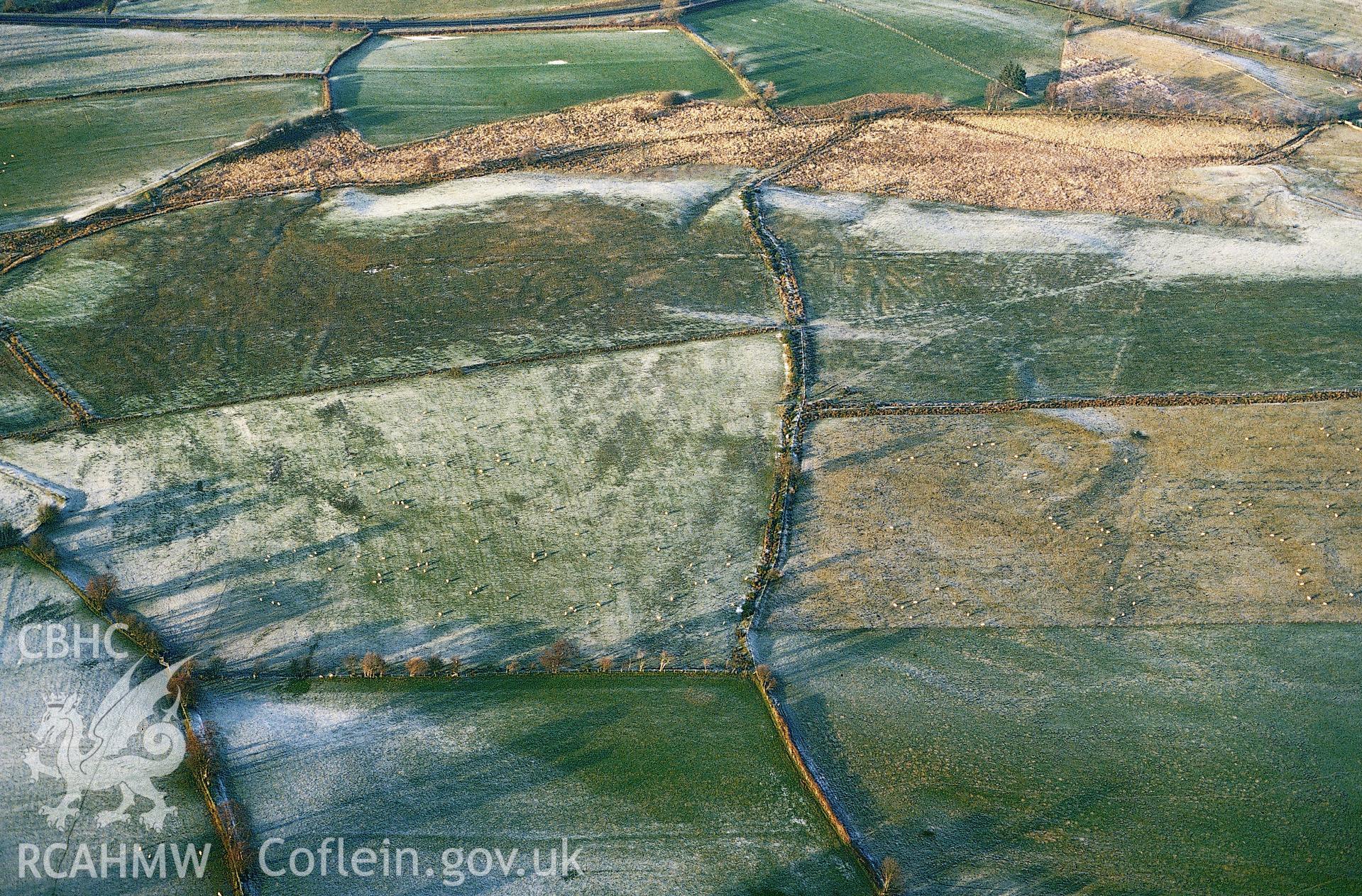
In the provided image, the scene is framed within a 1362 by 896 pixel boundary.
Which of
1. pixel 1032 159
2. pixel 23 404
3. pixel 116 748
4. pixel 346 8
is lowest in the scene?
pixel 116 748

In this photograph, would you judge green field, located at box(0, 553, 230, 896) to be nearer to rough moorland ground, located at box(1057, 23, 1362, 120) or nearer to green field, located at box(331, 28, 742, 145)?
green field, located at box(331, 28, 742, 145)

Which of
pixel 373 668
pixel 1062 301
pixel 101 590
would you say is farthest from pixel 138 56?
pixel 1062 301

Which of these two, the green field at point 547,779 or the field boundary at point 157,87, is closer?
the green field at point 547,779

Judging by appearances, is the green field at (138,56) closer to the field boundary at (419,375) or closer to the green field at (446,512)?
the field boundary at (419,375)

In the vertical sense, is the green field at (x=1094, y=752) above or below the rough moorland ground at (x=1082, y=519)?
below

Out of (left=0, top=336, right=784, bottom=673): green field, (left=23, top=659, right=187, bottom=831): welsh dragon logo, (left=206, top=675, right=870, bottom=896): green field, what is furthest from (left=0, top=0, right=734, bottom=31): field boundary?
(left=206, top=675, right=870, bottom=896): green field

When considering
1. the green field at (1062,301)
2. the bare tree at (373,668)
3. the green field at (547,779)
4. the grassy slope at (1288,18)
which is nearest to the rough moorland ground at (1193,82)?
the grassy slope at (1288,18)

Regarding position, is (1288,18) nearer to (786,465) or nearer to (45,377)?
(786,465)

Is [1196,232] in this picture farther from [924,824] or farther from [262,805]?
[262,805]
